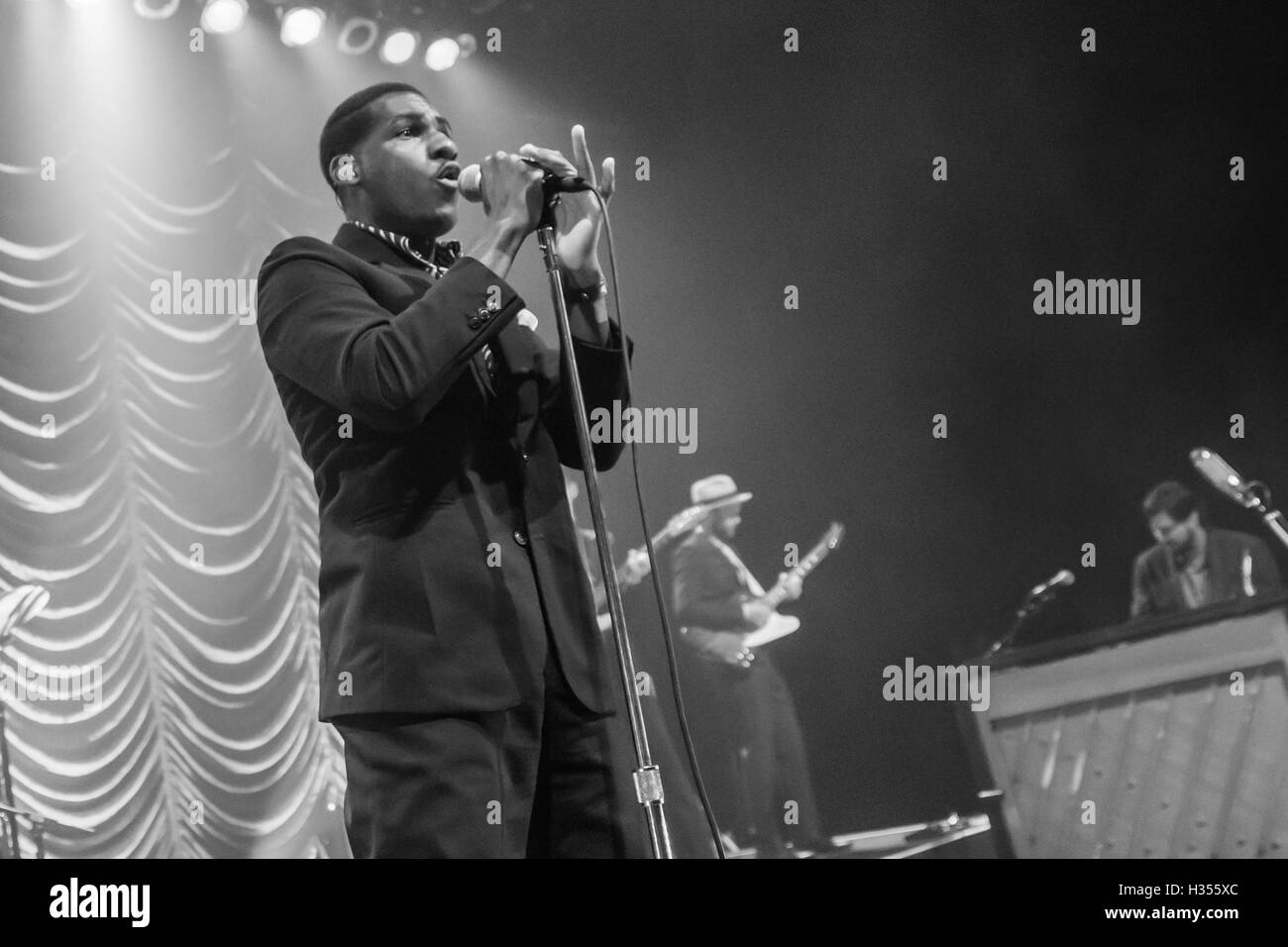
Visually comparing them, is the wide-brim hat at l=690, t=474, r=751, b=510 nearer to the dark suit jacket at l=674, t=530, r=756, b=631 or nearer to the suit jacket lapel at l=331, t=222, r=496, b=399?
the dark suit jacket at l=674, t=530, r=756, b=631

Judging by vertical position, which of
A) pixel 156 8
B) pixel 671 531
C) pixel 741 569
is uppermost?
pixel 156 8

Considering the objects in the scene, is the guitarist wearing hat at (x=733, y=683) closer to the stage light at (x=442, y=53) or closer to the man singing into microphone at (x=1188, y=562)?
the man singing into microphone at (x=1188, y=562)

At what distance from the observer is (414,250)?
1.83 m

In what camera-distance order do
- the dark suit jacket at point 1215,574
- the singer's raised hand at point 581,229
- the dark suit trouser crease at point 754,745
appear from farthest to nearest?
the dark suit trouser crease at point 754,745, the dark suit jacket at point 1215,574, the singer's raised hand at point 581,229

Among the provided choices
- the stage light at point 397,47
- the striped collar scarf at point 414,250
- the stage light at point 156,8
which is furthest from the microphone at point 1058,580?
the stage light at point 156,8

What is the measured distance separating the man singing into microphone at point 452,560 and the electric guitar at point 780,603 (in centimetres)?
266

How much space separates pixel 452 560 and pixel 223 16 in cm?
301

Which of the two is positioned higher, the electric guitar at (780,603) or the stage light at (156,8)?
the stage light at (156,8)

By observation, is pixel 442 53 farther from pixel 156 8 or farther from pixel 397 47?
pixel 156 8

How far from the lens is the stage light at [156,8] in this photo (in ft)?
12.7

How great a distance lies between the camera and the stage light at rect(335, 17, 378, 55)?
3.96 meters

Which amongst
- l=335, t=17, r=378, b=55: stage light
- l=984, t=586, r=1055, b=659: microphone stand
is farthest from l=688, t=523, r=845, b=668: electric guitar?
l=335, t=17, r=378, b=55: stage light

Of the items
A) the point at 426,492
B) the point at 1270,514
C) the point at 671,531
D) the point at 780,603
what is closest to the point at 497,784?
the point at 426,492

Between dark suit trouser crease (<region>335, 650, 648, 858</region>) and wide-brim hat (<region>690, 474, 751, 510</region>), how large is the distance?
265cm
